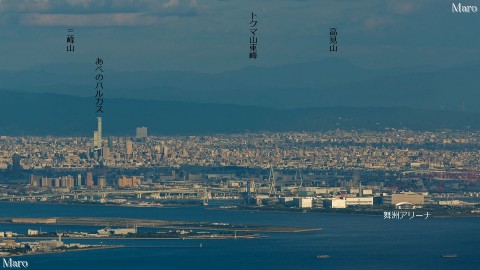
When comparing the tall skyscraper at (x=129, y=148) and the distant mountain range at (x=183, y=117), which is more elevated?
the distant mountain range at (x=183, y=117)

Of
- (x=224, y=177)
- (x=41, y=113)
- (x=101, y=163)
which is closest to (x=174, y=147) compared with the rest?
(x=101, y=163)

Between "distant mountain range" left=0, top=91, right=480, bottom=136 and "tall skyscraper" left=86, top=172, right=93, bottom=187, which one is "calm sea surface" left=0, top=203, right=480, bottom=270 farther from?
"distant mountain range" left=0, top=91, right=480, bottom=136

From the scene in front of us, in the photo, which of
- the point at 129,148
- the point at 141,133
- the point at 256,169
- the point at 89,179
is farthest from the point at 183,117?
the point at 89,179

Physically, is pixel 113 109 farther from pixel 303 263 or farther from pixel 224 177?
pixel 303 263

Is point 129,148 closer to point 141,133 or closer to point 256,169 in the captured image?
point 141,133

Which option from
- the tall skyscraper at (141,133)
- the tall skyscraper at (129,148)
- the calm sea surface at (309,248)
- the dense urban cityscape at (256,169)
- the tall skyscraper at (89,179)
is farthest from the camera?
the tall skyscraper at (141,133)

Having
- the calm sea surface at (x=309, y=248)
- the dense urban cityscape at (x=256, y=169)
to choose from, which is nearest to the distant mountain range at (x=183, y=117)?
the dense urban cityscape at (x=256, y=169)

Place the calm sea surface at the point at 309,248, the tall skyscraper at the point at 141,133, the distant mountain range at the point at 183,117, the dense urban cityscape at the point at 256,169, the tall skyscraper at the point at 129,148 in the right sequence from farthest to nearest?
the distant mountain range at the point at 183,117, the tall skyscraper at the point at 141,133, the tall skyscraper at the point at 129,148, the dense urban cityscape at the point at 256,169, the calm sea surface at the point at 309,248

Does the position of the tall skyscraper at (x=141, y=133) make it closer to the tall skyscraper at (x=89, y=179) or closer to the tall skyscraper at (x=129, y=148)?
the tall skyscraper at (x=129, y=148)

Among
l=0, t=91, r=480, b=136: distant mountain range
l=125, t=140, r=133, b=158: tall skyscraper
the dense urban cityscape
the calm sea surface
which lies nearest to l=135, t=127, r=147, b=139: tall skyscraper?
the dense urban cityscape
